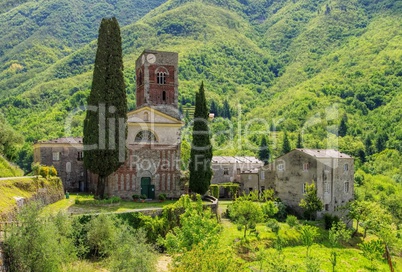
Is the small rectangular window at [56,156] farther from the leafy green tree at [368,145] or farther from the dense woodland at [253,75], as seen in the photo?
the leafy green tree at [368,145]

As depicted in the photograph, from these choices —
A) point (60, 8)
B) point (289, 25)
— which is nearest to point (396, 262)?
point (289, 25)

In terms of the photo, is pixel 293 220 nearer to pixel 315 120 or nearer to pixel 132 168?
pixel 132 168

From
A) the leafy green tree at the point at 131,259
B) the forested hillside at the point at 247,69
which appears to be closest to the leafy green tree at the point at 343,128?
the forested hillside at the point at 247,69

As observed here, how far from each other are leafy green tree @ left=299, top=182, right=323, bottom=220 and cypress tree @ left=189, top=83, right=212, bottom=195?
37.5ft

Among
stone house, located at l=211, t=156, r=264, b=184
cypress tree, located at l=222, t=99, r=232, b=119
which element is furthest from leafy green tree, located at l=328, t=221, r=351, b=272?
Result: cypress tree, located at l=222, t=99, r=232, b=119

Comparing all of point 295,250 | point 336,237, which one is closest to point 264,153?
point 336,237

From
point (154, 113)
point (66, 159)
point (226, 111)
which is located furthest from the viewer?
point (226, 111)

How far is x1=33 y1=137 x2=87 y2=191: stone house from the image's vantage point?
43594mm

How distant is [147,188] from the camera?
135 feet

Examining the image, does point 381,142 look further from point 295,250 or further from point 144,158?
point 144,158

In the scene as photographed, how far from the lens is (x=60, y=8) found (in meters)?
194

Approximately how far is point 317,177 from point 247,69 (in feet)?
361

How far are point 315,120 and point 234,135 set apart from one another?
2156 centimetres

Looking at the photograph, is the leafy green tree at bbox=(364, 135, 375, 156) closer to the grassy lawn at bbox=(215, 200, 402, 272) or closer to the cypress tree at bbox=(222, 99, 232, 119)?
the cypress tree at bbox=(222, 99, 232, 119)
